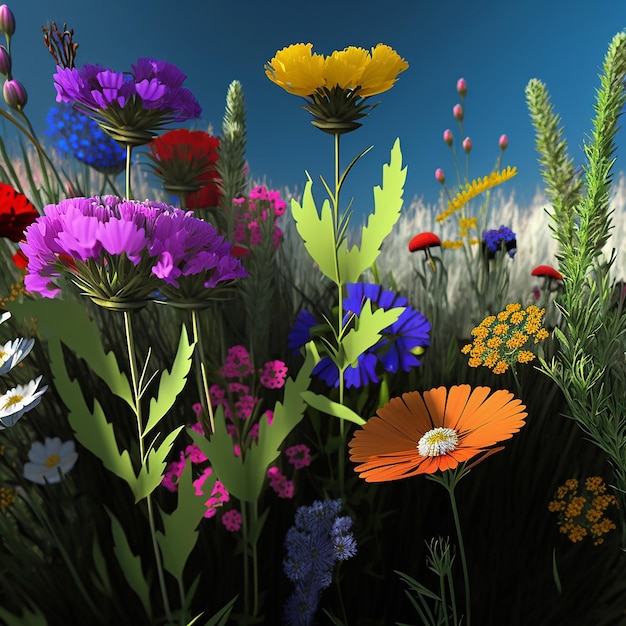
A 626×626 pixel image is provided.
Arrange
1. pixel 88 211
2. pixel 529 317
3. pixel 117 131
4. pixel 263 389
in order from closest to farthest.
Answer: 1. pixel 88 211
2. pixel 117 131
3. pixel 529 317
4. pixel 263 389

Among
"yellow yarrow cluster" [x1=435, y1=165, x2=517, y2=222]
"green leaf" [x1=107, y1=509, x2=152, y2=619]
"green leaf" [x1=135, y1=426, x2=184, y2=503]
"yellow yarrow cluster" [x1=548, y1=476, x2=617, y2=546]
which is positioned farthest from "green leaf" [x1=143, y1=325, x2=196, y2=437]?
"yellow yarrow cluster" [x1=435, y1=165, x2=517, y2=222]

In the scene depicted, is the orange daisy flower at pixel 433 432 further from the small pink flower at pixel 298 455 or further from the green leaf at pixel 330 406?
the small pink flower at pixel 298 455

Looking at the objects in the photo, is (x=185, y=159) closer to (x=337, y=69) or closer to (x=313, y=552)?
(x=337, y=69)

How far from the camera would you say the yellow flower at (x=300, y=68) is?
2.82ft

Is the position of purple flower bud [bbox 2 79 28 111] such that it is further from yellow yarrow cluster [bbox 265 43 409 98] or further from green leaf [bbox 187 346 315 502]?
green leaf [bbox 187 346 315 502]

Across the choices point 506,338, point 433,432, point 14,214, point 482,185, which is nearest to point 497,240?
point 482,185

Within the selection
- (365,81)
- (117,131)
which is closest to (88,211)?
(117,131)

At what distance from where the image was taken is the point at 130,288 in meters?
0.72

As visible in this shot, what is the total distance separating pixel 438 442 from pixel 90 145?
3.98 feet

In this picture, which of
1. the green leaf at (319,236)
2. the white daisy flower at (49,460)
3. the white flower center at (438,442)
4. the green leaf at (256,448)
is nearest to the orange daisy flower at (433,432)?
the white flower center at (438,442)

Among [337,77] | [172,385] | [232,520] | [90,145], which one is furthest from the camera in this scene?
[90,145]

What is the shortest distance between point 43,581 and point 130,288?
0.54m

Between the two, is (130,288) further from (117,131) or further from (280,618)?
(280,618)

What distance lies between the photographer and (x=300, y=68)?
2.83 feet
